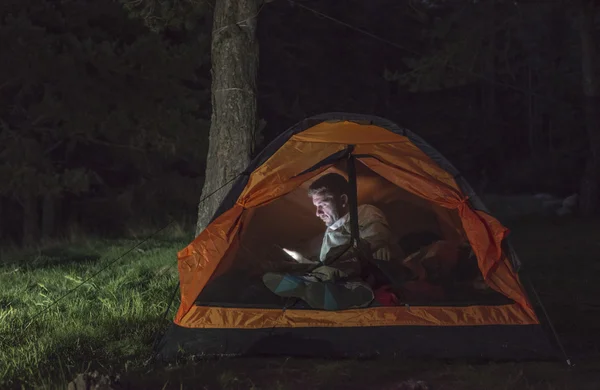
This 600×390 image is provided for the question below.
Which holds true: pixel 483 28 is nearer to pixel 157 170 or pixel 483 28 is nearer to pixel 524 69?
pixel 157 170

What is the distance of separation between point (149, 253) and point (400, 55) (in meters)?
22.7

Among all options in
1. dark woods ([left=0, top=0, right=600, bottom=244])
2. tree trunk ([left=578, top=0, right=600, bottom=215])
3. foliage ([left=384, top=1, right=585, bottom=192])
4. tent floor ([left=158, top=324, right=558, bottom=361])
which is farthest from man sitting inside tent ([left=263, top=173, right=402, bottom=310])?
foliage ([left=384, top=1, right=585, bottom=192])

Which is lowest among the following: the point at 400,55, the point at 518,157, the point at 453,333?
the point at 518,157

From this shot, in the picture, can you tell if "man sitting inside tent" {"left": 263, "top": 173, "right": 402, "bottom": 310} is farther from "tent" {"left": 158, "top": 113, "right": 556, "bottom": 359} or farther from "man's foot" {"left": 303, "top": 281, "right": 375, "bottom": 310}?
"tent" {"left": 158, "top": 113, "right": 556, "bottom": 359}

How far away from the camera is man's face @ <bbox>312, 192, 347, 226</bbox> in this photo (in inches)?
259

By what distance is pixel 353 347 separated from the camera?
Answer: 209 inches

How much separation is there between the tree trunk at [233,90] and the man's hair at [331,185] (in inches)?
49.0

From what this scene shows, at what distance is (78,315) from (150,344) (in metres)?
1.03

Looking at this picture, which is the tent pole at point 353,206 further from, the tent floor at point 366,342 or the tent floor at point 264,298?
the tent floor at point 366,342

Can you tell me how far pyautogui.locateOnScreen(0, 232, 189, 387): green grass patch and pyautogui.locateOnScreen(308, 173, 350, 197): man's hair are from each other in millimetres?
1518

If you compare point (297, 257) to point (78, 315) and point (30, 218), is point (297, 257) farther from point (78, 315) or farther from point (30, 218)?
point (30, 218)

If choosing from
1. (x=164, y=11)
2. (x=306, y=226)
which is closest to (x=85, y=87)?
(x=164, y=11)

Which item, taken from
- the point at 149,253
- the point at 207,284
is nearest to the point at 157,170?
the point at 149,253

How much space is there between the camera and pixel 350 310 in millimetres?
5438
